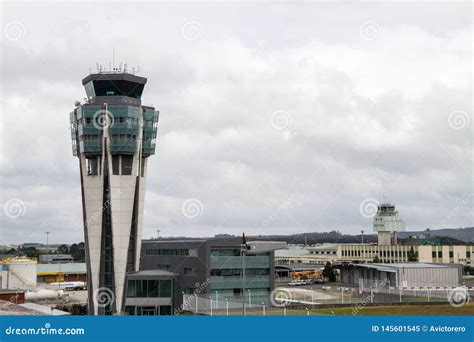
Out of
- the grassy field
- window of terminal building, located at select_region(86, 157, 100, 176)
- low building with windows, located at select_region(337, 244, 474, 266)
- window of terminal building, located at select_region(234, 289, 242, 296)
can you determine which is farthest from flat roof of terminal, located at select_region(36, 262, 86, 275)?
the grassy field

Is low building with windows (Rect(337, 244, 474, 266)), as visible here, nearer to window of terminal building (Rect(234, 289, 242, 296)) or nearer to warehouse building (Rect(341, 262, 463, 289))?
warehouse building (Rect(341, 262, 463, 289))

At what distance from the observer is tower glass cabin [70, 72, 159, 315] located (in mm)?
86500

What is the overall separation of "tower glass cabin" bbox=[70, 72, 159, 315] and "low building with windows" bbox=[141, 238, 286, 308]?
14.2 metres

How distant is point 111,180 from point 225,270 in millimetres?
25738

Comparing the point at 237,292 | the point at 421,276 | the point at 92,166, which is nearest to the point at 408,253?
the point at 421,276

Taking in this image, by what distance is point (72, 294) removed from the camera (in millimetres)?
122500

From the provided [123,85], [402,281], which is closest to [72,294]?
[123,85]

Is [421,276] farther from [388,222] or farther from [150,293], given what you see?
[388,222]

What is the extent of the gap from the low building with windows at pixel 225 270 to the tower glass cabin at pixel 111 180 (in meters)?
14.2

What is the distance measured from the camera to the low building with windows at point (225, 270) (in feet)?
234

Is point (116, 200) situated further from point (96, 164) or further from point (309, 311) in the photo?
point (309, 311)

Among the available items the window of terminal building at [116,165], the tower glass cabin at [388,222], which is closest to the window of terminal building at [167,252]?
the window of terminal building at [116,165]

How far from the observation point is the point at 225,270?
7200 cm

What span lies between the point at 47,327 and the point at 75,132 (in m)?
67.7
